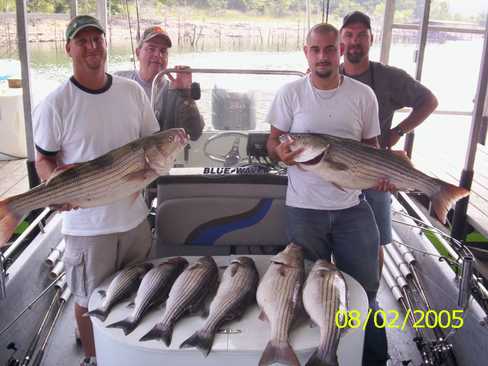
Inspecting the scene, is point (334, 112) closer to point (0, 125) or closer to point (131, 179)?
point (131, 179)

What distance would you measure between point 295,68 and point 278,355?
8.07 feet

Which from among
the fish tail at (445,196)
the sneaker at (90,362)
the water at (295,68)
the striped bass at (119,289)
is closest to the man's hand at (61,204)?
the striped bass at (119,289)

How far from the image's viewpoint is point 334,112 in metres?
2.54

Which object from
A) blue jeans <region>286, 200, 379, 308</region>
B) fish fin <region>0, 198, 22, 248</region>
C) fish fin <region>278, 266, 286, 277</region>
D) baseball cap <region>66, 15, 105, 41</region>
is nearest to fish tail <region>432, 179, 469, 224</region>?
blue jeans <region>286, 200, 379, 308</region>

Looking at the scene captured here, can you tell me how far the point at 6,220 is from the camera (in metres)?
2.15

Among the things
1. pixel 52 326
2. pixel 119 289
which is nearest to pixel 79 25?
pixel 119 289

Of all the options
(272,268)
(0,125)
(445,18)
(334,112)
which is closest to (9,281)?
(272,268)

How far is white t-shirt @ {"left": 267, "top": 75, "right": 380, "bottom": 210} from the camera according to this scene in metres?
2.55

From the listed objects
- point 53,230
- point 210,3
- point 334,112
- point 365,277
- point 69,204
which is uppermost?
point 210,3

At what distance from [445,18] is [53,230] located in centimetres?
751

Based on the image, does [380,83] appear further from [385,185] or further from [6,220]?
[6,220]

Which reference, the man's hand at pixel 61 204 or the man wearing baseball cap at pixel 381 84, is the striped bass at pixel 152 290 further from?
the man wearing baseball cap at pixel 381 84

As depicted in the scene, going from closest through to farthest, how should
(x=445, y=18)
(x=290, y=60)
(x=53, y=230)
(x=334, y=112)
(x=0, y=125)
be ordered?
1. (x=334, y=112)
2. (x=53, y=230)
3. (x=290, y=60)
4. (x=0, y=125)
5. (x=445, y=18)

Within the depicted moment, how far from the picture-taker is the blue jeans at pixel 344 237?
2.59m
